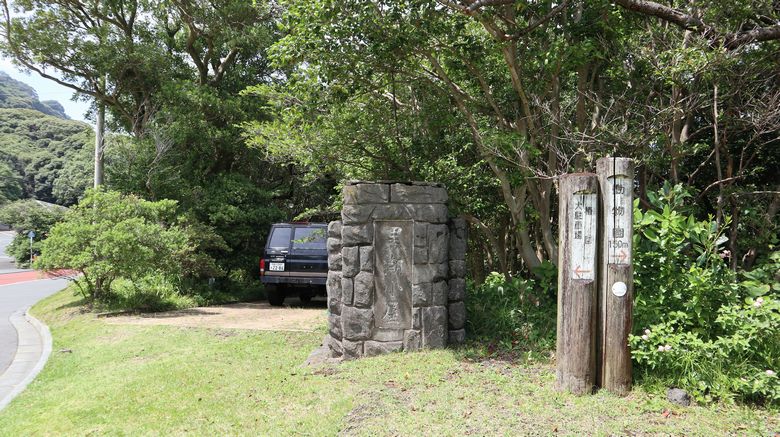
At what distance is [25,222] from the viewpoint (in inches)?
1318

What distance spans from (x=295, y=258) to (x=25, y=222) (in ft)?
99.3

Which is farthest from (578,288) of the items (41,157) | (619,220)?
(41,157)

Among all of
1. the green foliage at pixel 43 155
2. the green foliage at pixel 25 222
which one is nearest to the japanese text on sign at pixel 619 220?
the green foliage at pixel 25 222

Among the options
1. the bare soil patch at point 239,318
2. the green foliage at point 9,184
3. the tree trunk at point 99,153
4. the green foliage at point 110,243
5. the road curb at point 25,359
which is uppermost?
the green foliage at point 9,184

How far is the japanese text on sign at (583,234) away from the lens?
171 inches

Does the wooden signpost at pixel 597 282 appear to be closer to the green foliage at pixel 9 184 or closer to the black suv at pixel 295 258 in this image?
the black suv at pixel 295 258

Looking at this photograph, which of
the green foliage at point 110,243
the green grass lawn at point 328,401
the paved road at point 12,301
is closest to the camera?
the green grass lawn at point 328,401

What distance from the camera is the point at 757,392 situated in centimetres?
396

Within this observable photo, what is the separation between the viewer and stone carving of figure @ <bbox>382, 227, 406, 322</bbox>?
19.0 feet

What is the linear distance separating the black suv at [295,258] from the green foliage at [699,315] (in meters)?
7.22

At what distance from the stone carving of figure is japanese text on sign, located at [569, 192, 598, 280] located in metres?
1.96

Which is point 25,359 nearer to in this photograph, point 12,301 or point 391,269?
point 391,269

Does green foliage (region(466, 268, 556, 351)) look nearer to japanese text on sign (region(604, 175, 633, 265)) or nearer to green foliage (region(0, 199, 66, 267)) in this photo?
japanese text on sign (region(604, 175, 633, 265))

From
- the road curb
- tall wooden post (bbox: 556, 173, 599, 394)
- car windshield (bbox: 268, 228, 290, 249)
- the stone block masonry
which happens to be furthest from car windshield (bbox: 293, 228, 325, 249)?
tall wooden post (bbox: 556, 173, 599, 394)
